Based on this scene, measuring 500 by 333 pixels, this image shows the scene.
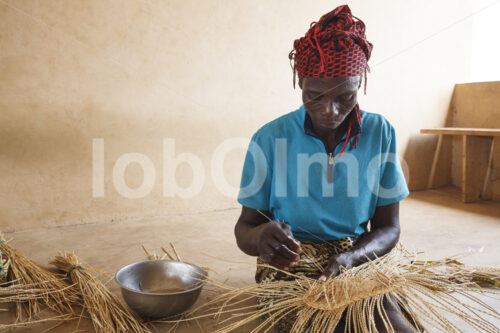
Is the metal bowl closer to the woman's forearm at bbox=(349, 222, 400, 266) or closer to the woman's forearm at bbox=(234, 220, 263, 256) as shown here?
the woman's forearm at bbox=(234, 220, 263, 256)

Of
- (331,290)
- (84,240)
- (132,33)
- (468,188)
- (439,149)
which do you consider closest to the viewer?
(331,290)

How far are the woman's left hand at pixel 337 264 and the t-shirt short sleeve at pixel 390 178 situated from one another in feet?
1.13

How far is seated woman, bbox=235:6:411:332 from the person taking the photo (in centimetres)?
124

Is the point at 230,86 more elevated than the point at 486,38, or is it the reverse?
the point at 486,38

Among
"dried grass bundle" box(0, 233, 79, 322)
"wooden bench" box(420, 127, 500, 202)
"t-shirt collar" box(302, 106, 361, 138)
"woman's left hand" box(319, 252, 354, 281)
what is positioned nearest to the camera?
"woman's left hand" box(319, 252, 354, 281)

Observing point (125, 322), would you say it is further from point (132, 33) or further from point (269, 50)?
A: point (269, 50)

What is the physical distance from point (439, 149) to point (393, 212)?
3466 millimetres

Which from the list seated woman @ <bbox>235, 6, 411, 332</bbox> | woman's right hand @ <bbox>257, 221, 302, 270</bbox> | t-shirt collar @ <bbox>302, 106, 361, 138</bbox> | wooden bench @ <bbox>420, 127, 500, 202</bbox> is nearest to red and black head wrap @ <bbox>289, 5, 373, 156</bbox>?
seated woman @ <bbox>235, 6, 411, 332</bbox>

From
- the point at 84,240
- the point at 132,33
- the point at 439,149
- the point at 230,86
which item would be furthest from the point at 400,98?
the point at 84,240

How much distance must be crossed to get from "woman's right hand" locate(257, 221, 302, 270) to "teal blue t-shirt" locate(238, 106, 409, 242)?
262 mm

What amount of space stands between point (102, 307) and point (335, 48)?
126 centimetres

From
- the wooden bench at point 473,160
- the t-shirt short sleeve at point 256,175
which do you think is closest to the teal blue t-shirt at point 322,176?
the t-shirt short sleeve at point 256,175

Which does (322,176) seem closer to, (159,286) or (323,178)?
(323,178)

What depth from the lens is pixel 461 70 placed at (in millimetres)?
4398
